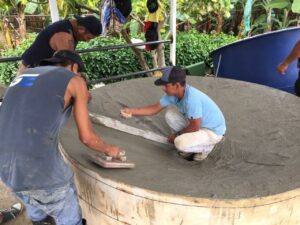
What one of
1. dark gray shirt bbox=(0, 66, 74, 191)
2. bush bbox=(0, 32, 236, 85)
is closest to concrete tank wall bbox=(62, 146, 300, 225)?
dark gray shirt bbox=(0, 66, 74, 191)

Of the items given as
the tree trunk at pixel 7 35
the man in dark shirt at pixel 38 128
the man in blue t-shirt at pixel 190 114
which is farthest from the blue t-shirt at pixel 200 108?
the tree trunk at pixel 7 35

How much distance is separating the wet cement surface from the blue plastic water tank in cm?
63

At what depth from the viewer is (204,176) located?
1850 millimetres

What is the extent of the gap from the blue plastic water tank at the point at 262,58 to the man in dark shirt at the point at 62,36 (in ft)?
6.12

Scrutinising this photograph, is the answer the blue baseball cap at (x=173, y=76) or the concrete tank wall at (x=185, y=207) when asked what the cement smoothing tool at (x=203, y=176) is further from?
the blue baseball cap at (x=173, y=76)

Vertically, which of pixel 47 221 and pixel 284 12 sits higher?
pixel 284 12

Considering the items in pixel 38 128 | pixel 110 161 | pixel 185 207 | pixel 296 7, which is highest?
pixel 296 7

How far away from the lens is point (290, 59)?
280cm

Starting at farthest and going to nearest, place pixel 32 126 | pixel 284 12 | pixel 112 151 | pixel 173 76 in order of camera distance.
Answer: pixel 284 12
pixel 173 76
pixel 112 151
pixel 32 126

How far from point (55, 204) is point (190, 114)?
891 millimetres

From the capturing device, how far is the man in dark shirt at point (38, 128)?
1345 mm

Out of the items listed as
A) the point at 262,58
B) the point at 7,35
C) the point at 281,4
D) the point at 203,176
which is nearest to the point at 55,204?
the point at 203,176

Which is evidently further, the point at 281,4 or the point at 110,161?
the point at 281,4

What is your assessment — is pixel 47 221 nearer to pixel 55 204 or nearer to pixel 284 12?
pixel 55 204
